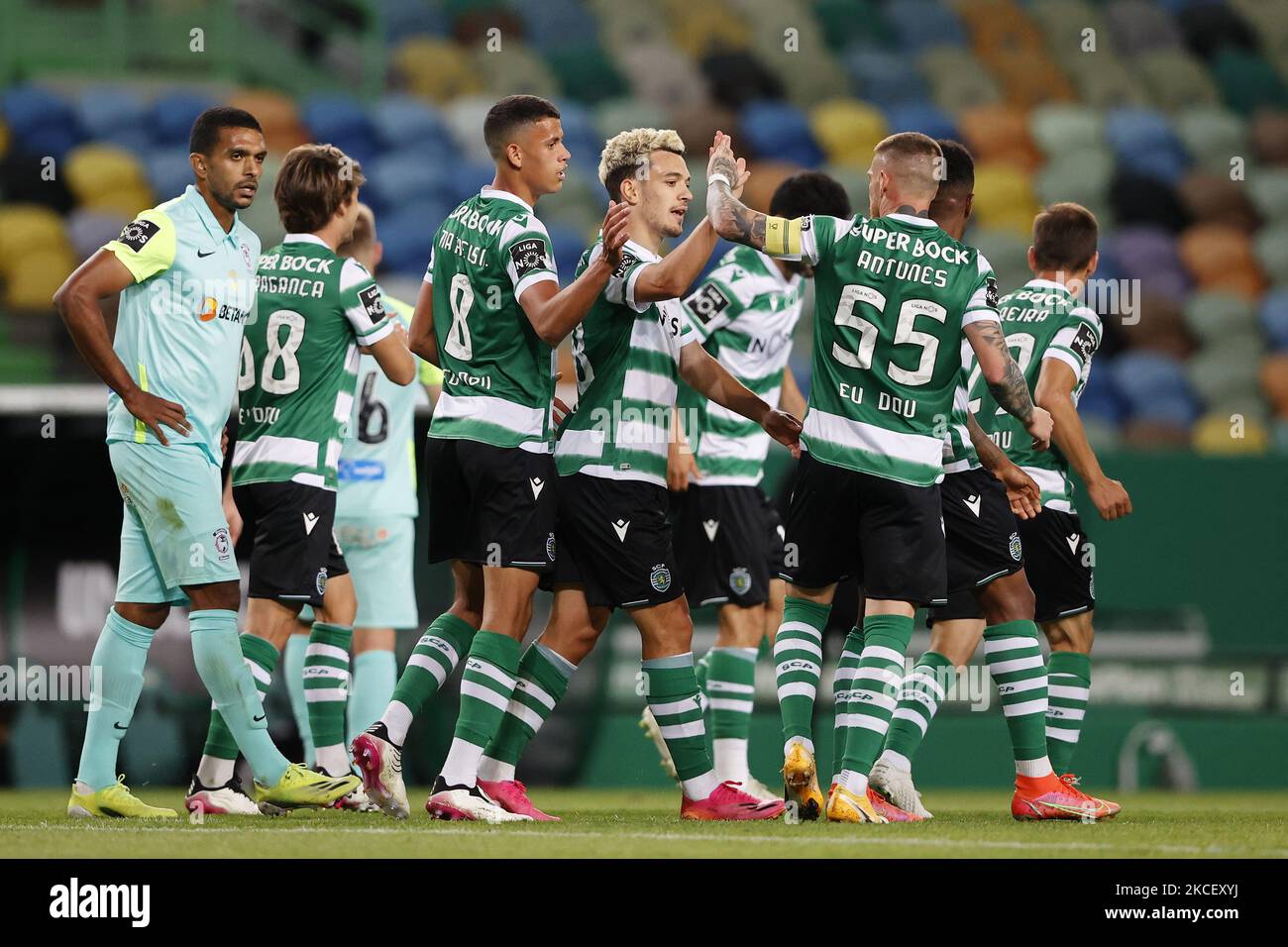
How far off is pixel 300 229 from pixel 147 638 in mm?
1722

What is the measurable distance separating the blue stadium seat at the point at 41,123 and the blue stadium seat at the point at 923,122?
695 centimetres

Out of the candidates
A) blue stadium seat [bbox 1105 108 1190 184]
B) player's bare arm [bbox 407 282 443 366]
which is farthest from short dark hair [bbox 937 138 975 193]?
blue stadium seat [bbox 1105 108 1190 184]

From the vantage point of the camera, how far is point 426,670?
6281 millimetres

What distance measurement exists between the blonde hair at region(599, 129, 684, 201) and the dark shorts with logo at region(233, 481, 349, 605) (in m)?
1.65

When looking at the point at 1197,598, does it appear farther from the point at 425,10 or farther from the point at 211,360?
the point at 425,10

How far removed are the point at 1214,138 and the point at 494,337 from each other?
1187 centimetres

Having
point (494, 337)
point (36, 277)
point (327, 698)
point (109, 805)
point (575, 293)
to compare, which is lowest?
point (109, 805)

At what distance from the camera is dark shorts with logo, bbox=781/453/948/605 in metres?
6.07

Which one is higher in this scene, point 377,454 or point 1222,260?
point 1222,260

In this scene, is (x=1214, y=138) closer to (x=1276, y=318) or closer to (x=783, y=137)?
(x=1276, y=318)

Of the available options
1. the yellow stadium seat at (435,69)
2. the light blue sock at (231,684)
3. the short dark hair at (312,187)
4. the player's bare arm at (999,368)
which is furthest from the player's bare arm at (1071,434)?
the yellow stadium seat at (435,69)

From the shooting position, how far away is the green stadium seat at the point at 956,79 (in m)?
17.2

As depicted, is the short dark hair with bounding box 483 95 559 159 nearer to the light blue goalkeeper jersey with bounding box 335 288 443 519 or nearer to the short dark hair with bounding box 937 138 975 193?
the short dark hair with bounding box 937 138 975 193

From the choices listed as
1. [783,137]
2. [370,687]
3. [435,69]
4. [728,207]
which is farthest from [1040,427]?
[435,69]
